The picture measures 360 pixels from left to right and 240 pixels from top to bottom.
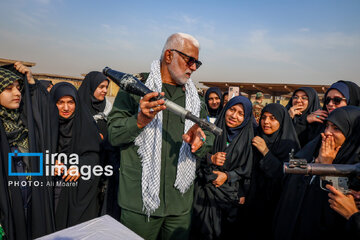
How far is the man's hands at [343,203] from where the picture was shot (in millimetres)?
1671

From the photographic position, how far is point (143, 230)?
6.43 ft

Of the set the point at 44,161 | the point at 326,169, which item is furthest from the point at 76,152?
the point at 326,169

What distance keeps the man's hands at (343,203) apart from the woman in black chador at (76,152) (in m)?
2.87

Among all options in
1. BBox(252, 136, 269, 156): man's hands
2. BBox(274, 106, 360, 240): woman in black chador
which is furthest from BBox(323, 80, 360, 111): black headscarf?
BBox(252, 136, 269, 156): man's hands

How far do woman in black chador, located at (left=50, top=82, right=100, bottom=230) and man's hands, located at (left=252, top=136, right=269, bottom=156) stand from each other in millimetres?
2357

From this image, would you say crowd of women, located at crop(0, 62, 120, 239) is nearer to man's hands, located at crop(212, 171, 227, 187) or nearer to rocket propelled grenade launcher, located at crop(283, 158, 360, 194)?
man's hands, located at crop(212, 171, 227, 187)

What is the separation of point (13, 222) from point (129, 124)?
182cm

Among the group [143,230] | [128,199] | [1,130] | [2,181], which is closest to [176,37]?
[128,199]

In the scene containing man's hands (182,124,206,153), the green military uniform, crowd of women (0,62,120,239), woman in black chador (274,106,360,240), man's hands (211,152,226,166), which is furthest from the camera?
man's hands (211,152,226,166)

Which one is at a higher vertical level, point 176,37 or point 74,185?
point 176,37

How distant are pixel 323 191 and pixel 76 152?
3094 millimetres

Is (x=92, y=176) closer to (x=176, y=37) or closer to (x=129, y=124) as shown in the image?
(x=129, y=124)

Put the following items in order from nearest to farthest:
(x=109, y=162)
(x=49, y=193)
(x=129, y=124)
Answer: (x=129, y=124), (x=49, y=193), (x=109, y=162)

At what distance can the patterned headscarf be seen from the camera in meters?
2.34
